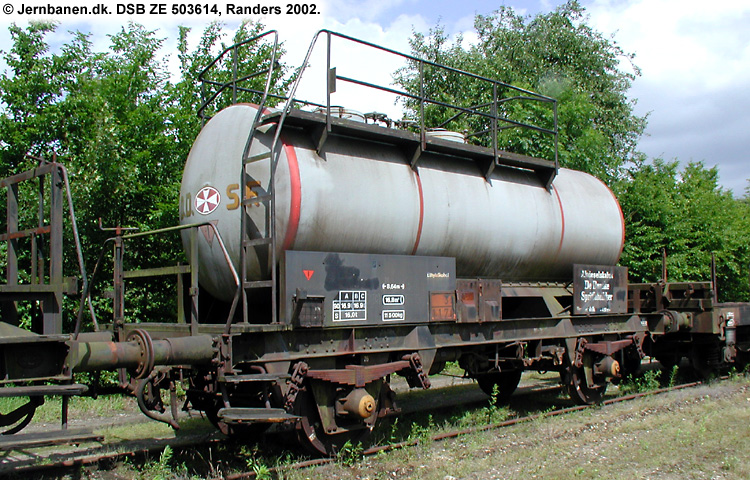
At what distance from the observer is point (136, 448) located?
7.82m

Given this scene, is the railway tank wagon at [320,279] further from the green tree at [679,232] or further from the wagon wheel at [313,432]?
the green tree at [679,232]

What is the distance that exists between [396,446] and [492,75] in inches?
815

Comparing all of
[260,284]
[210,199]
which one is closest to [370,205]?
[260,284]

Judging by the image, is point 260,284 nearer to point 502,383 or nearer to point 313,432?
point 313,432

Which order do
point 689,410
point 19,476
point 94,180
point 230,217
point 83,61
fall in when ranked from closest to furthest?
point 19,476
point 230,217
point 689,410
point 94,180
point 83,61

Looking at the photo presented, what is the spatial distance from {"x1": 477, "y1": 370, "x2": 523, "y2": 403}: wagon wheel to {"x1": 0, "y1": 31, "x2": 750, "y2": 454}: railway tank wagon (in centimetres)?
171

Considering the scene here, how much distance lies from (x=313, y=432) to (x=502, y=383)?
534cm

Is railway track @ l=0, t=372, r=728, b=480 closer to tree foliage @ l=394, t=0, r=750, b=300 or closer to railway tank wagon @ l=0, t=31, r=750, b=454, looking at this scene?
railway tank wagon @ l=0, t=31, r=750, b=454

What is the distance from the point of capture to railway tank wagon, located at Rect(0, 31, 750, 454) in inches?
247

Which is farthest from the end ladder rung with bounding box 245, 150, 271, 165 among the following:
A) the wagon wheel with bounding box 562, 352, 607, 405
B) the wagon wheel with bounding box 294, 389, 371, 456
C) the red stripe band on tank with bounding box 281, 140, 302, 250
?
the wagon wheel with bounding box 562, 352, 607, 405

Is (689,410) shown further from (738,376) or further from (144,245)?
(144,245)

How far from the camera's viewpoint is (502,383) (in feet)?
37.7

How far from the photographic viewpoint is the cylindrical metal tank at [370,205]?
6961mm

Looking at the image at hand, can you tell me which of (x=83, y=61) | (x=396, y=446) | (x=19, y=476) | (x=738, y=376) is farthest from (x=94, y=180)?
(x=738, y=376)
